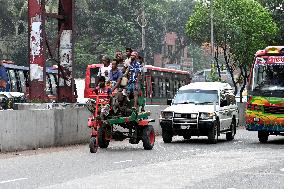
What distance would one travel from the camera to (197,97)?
2634 cm

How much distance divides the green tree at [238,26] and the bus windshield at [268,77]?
27.8 m

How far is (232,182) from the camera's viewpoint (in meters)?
13.5

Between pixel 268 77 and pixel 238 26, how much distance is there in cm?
2850

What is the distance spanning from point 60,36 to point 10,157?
878 centimetres

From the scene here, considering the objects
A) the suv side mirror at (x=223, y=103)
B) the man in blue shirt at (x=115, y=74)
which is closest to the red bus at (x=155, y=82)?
the suv side mirror at (x=223, y=103)

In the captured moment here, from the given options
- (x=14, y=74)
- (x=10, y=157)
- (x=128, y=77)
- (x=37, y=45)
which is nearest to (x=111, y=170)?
(x=10, y=157)

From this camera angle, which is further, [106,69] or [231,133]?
[231,133]

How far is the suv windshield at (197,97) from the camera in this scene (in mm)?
26156

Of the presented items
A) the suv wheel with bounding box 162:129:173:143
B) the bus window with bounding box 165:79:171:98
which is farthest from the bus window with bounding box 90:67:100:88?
the suv wheel with bounding box 162:129:173:143

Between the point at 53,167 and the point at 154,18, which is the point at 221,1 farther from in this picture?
the point at 53,167

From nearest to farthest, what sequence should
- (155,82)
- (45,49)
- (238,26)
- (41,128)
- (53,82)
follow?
(41,128)
(45,49)
(53,82)
(155,82)
(238,26)

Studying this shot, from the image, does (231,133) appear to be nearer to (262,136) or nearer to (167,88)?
(262,136)

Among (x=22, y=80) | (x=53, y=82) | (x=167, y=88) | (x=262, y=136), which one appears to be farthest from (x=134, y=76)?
(x=167, y=88)

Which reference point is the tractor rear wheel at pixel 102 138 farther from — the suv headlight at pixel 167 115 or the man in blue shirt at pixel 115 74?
the suv headlight at pixel 167 115
